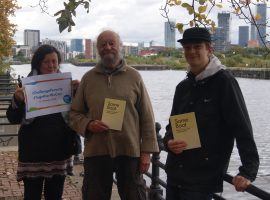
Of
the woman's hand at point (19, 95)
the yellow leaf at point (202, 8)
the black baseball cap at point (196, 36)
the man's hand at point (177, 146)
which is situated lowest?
the man's hand at point (177, 146)

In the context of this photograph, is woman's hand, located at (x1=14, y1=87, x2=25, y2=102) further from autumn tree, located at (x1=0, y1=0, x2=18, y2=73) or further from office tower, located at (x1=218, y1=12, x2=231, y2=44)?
autumn tree, located at (x1=0, y1=0, x2=18, y2=73)

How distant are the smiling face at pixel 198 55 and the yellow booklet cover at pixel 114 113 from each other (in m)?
0.97

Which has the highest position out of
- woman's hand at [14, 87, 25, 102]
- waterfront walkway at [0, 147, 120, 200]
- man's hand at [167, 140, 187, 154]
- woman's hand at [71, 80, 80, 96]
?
woman's hand at [71, 80, 80, 96]

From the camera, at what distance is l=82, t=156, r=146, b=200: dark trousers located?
419cm

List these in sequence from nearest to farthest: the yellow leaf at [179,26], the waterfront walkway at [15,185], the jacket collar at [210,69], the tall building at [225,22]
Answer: the jacket collar at [210,69], the yellow leaf at [179,26], the tall building at [225,22], the waterfront walkway at [15,185]

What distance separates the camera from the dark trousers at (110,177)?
4.19 metres

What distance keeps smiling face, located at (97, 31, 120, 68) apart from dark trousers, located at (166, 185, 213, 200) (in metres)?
1.18

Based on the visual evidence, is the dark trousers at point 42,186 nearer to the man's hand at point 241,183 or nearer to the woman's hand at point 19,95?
the woman's hand at point 19,95

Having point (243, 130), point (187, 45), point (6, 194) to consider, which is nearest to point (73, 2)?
point (187, 45)

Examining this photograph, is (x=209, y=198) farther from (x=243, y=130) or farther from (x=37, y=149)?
(x=37, y=149)

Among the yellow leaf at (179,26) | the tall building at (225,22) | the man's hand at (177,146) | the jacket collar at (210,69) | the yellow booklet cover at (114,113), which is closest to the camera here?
the jacket collar at (210,69)

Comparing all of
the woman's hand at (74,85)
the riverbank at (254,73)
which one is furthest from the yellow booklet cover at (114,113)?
the riverbank at (254,73)

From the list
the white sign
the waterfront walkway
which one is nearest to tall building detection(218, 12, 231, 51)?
the white sign

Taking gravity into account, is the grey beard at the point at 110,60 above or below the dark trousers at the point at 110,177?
above
